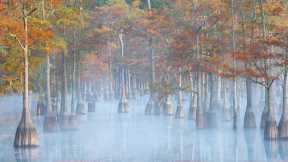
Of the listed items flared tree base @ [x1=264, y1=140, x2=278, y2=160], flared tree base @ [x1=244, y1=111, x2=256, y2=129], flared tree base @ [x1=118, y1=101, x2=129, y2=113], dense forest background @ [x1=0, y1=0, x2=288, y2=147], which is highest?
dense forest background @ [x1=0, y1=0, x2=288, y2=147]

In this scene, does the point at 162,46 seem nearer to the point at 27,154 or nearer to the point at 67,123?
the point at 67,123

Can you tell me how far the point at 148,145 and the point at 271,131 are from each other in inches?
284

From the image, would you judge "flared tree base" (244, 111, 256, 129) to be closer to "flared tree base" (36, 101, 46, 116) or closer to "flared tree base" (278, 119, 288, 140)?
"flared tree base" (278, 119, 288, 140)

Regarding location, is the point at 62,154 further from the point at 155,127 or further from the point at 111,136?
the point at 155,127

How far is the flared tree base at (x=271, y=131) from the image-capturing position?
4016 cm

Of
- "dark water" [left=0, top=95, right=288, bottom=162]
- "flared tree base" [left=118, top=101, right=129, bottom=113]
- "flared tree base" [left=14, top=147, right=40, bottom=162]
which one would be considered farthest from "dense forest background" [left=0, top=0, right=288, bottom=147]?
"dark water" [left=0, top=95, right=288, bottom=162]

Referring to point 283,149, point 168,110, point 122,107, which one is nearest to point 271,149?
point 283,149

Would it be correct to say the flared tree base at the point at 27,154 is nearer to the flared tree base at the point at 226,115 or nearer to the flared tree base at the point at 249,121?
the flared tree base at the point at 249,121

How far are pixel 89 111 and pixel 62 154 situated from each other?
40259mm

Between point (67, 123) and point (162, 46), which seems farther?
point (162, 46)

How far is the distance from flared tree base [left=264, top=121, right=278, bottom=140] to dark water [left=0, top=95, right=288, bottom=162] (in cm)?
65

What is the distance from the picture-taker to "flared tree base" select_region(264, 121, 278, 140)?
40156 mm

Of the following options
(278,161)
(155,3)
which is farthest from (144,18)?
(278,161)

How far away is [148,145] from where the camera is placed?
3953 centimetres
